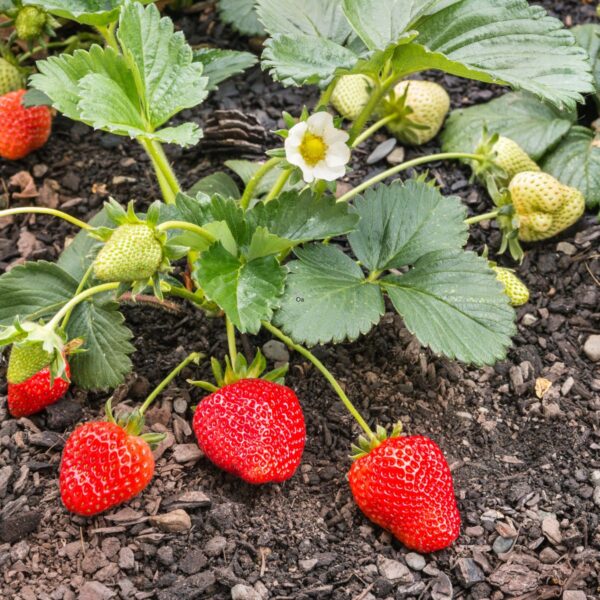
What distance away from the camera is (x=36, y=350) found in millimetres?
1504

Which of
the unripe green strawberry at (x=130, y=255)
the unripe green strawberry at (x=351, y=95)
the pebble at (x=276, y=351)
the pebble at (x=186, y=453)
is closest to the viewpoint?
the unripe green strawberry at (x=130, y=255)

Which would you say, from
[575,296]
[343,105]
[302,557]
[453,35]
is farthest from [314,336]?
[343,105]

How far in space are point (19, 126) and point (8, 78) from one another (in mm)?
177

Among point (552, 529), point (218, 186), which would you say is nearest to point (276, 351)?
point (218, 186)

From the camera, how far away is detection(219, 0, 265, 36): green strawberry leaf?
2.36 metres

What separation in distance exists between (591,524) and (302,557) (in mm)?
527

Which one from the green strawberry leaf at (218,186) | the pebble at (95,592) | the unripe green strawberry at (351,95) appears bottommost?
the pebble at (95,592)

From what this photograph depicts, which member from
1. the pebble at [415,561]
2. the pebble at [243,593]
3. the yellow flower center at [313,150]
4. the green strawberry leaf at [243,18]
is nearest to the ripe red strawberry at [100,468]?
the pebble at [243,593]

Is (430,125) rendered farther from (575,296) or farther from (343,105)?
(575,296)

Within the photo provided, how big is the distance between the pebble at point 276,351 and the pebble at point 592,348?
0.63 meters

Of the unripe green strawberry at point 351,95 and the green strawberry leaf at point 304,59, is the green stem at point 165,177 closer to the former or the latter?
the green strawberry leaf at point 304,59

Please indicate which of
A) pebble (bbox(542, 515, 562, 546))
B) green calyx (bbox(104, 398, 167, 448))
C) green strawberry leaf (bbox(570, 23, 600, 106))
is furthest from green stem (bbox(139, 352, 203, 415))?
green strawberry leaf (bbox(570, 23, 600, 106))

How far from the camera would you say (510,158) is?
7.08 feet

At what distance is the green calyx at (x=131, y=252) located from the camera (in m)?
1.38
